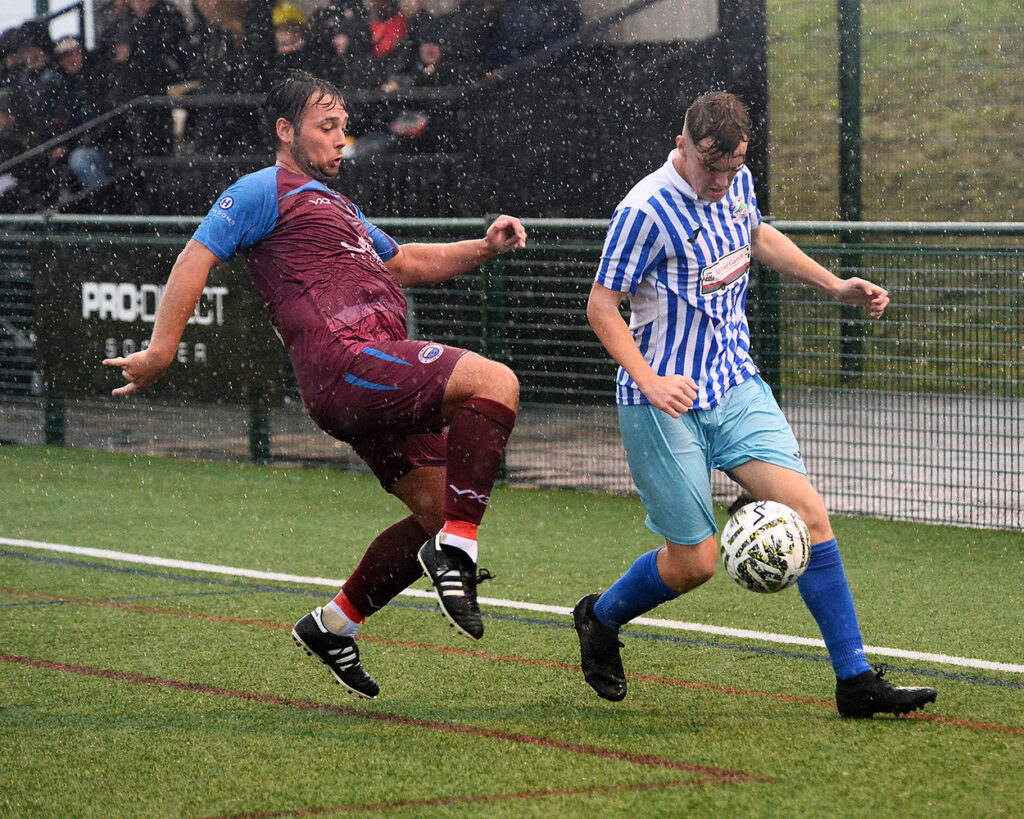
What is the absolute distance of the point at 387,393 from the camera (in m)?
4.95

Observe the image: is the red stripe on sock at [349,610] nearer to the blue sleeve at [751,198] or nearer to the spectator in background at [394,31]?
the blue sleeve at [751,198]

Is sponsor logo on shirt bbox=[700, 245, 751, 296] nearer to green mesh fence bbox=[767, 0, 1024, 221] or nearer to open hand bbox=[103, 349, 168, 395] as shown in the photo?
open hand bbox=[103, 349, 168, 395]

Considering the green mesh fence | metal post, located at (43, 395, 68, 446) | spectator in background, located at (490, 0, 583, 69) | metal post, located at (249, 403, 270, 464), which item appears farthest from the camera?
the green mesh fence

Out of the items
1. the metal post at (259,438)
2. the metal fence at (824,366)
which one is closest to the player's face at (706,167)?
the metal fence at (824,366)

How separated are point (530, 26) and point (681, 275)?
12064 mm

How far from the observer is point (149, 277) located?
12461mm

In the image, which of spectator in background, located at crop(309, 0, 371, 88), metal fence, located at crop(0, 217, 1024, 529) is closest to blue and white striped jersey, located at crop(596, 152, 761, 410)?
metal fence, located at crop(0, 217, 1024, 529)

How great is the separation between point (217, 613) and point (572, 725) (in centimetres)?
247

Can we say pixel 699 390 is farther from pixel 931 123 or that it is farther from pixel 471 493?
pixel 931 123

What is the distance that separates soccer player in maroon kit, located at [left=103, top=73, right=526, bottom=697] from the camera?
4902 mm

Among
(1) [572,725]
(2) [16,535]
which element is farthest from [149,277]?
(1) [572,725]

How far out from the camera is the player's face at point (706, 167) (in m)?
5.03

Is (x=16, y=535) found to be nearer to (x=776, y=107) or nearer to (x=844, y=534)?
(x=844, y=534)

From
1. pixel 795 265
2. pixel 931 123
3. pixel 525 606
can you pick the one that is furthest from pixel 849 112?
pixel 795 265
